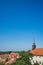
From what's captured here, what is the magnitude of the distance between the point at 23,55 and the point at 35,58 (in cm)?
320

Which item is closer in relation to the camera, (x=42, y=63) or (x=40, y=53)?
(x=42, y=63)

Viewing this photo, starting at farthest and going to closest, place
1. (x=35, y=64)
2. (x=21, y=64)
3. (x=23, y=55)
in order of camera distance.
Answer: (x=23, y=55) → (x=35, y=64) → (x=21, y=64)

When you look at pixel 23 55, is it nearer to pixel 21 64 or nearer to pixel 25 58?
pixel 25 58

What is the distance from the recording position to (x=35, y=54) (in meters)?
39.0

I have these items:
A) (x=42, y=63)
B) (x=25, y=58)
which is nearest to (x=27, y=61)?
(x=25, y=58)

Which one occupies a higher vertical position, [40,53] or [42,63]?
[40,53]

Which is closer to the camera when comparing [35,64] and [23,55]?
[35,64]

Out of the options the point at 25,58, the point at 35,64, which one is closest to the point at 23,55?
the point at 25,58

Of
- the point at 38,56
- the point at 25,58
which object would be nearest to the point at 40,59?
the point at 38,56

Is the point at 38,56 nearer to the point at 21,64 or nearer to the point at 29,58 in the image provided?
the point at 29,58

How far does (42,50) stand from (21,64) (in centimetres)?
866

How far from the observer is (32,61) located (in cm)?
3850

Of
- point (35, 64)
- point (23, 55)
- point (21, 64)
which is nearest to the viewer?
point (21, 64)

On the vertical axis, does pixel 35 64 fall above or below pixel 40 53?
below
